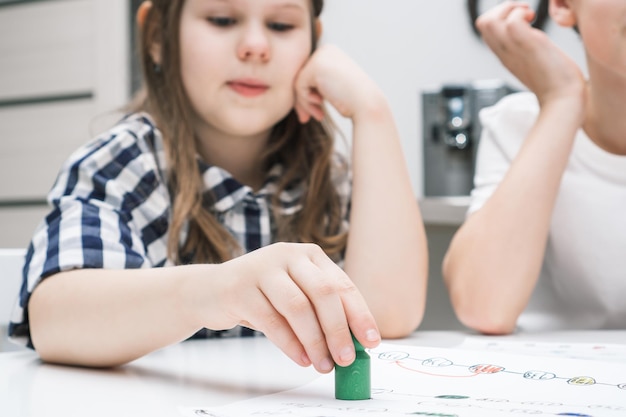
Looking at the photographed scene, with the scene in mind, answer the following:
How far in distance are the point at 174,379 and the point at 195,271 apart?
0.09 meters

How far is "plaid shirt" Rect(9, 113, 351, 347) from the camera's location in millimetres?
759

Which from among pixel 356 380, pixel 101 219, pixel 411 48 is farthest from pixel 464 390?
pixel 411 48

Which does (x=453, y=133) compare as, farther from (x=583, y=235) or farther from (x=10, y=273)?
(x=10, y=273)

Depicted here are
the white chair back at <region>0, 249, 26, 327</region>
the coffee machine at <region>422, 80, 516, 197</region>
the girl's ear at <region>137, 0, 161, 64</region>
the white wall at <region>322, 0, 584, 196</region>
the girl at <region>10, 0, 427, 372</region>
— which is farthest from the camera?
the white wall at <region>322, 0, 584, 196</region>

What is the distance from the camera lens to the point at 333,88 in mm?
1076

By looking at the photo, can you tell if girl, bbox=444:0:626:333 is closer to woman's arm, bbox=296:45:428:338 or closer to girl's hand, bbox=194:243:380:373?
woman's arm, bbox=296:45:428:338

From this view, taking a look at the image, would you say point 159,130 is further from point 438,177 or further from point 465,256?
point 438,177

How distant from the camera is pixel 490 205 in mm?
1025

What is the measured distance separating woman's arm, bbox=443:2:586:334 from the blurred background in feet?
1.57

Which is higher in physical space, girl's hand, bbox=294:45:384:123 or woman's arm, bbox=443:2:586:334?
girl's hand, bbox=294:45:384:123

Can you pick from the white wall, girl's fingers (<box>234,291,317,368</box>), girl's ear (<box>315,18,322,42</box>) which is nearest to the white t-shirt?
girl's ear (<box>315,18,322,42</box>)

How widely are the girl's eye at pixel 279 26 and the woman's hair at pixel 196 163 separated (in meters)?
0.08

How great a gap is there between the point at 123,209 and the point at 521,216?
0.53 meters

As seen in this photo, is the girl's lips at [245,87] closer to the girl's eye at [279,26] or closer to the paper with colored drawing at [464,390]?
the girl's eye at [279,26]
